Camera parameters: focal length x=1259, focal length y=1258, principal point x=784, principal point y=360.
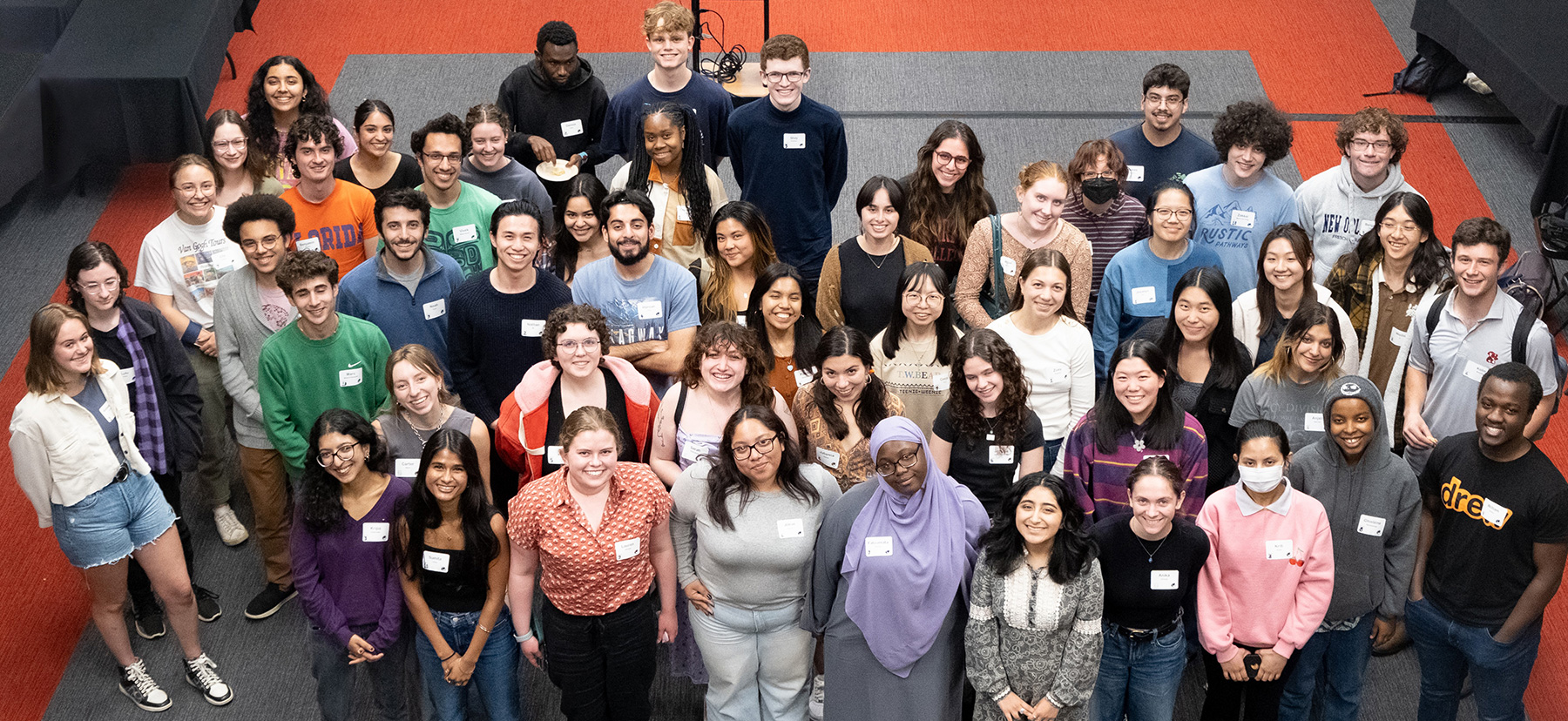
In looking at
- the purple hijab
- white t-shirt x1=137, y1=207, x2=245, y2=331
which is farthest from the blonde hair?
the purple hijab

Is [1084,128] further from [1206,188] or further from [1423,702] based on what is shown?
[1423,702]

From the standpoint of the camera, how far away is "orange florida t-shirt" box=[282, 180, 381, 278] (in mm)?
4555

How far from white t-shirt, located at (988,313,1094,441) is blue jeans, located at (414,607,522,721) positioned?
1764mm

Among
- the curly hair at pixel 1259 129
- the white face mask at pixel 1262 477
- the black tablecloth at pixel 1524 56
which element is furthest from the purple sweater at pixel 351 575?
the black tablecloth at pixel 1524 56

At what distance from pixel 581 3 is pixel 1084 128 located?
11.9ft

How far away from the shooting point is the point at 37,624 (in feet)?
14.5

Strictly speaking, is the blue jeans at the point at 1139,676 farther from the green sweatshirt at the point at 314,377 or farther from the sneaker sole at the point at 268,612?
the sneaker sole at the point at 268,612

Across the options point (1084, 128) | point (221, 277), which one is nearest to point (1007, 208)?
point (1084, 128)

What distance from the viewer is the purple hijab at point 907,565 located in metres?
3.32

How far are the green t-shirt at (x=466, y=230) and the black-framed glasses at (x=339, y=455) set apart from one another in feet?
4.19

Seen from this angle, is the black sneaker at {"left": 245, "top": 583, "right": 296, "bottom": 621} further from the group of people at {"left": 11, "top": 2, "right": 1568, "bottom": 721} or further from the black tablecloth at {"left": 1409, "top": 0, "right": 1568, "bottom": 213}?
the black tablecloth at {"left": 1409, "top": 0, "right": 1568, "bottom": 213}

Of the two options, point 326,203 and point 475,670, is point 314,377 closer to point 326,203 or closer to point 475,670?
point 326,203

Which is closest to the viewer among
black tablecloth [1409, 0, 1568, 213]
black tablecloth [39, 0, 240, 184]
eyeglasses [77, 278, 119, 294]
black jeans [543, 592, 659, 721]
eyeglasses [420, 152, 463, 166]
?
black jeans [543, 592, 659, 721]

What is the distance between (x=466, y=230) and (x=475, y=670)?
5.52ft
